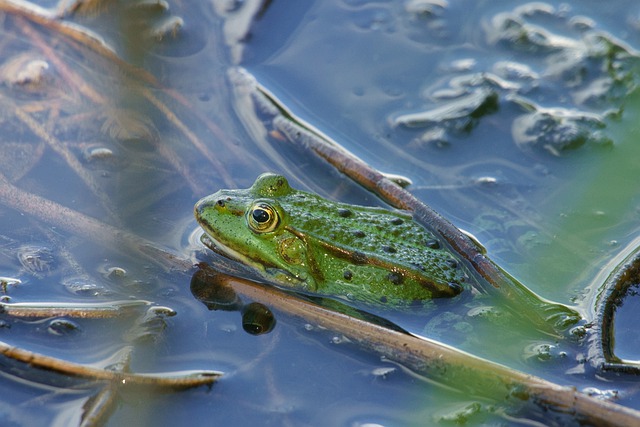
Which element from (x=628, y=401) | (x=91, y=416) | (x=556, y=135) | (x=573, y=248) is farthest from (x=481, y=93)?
(x=91, y=416)

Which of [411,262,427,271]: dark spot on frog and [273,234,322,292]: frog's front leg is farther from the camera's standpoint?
[273,234,322,292]: frog's front leg

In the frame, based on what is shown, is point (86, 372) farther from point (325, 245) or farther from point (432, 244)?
point (432, 244)

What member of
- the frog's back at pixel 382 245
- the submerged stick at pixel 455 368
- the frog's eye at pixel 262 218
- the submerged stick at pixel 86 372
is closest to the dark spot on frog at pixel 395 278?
the frog's back at pixel 382 245

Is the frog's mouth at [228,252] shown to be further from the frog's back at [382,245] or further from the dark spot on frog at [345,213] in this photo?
the dark spot on frog at [345,213]

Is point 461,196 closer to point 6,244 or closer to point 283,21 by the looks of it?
point 283,21

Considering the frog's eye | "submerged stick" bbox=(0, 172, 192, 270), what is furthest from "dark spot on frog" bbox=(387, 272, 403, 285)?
"submerged stick" bbox=(0, 172, 192, 270)

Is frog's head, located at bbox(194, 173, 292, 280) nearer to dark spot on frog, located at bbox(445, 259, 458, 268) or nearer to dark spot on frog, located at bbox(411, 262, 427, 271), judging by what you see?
dark spot on frog, located at bbox(411, 262, 427, 271)
